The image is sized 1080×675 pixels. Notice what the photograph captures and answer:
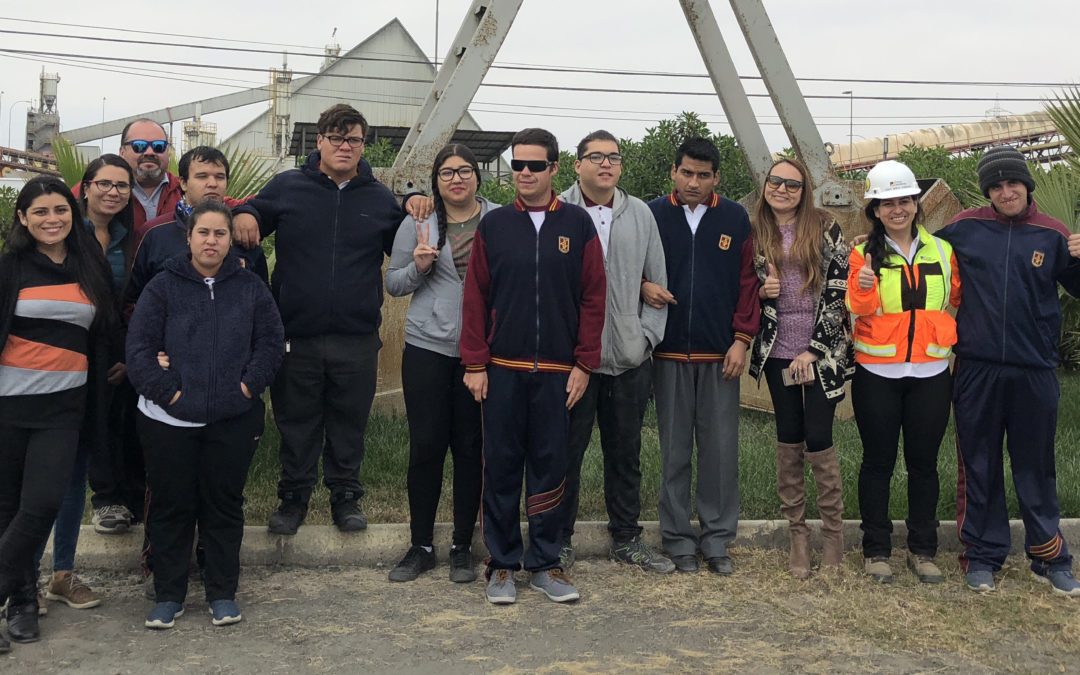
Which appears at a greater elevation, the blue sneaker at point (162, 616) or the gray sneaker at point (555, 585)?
the gray sneaker at point (555, 585)

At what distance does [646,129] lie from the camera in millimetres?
12414

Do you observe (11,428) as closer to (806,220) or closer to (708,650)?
(708,650)

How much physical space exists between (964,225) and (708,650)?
2.52 m

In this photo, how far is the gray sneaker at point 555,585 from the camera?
4.96 metres

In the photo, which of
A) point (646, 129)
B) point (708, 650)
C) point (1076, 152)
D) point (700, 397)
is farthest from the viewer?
point (646, 129)

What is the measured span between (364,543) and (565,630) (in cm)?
149

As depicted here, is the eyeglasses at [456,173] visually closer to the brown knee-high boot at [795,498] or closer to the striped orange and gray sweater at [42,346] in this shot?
the striped orange and gray sweater at [42,346]

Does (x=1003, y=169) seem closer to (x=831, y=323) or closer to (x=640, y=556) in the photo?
(x=831, y=323)

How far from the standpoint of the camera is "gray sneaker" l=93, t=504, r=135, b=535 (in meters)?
5.39

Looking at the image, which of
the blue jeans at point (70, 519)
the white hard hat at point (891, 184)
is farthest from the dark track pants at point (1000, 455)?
the blue jeans at point (70, 519)

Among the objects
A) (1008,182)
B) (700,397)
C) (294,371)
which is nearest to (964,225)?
(1008,182)

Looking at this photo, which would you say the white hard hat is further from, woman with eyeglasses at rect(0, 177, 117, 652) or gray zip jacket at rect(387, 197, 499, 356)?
woman with eyeglasses at rect(0, 177, 117, 652)

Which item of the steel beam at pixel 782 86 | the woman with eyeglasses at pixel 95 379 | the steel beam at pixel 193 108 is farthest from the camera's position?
the steel beam at pixel 193 108

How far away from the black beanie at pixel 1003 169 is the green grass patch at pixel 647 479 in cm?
204
